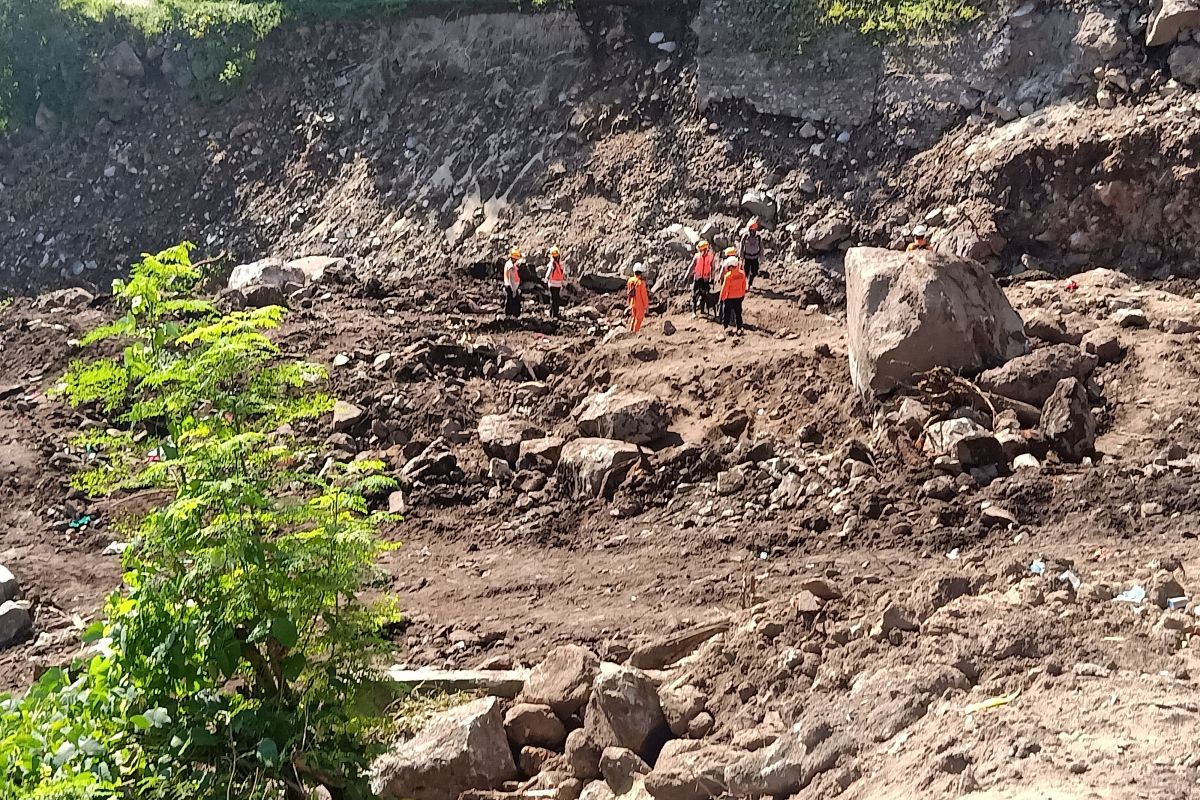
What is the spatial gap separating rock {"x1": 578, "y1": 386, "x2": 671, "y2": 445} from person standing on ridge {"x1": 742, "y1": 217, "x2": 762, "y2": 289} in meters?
5.31

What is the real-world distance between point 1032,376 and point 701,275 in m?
5.83

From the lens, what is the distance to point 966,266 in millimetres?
10203

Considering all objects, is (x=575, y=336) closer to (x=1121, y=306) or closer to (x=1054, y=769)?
(x=1121, y=306)

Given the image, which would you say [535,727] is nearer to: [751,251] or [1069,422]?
[1069,422]

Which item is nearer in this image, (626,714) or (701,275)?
(626,714)

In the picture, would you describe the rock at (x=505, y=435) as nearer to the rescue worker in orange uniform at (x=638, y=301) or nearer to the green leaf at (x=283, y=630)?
the rescue worker in orange uniform at (x=638, y=301)

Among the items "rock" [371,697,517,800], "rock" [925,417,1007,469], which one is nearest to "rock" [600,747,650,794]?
"rock" [371,697,517,800]

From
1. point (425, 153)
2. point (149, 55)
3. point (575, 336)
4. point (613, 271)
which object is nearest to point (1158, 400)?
point (575, 336)

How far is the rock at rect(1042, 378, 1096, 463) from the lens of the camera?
8805mm

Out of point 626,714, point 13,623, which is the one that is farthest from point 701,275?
point 626,714

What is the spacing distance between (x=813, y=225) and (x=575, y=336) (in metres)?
4.55

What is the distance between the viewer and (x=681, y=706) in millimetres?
5723

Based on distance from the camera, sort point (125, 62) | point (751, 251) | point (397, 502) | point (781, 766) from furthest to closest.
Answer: point (125, 62) < point (751, 251) < point (397, 502) < point (781, 766)

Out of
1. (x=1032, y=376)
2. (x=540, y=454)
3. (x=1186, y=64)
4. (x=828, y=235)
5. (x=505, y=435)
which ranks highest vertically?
(x=1186, y=64)
